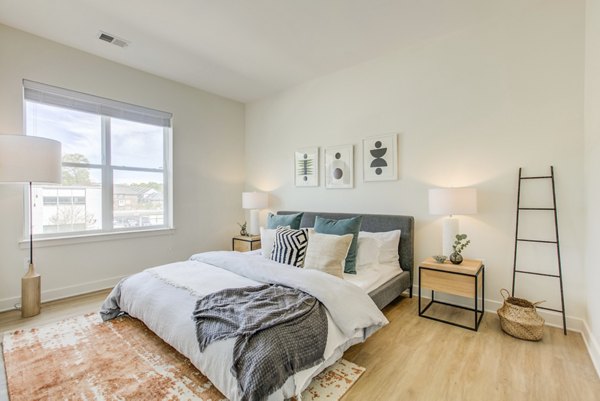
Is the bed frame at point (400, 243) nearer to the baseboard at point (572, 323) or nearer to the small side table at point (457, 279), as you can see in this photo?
the small side table at point (457, 279)

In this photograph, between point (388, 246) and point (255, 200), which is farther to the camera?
point (255, 200)

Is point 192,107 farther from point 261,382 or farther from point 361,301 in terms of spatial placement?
point 261,382

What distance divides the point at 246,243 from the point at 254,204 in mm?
622

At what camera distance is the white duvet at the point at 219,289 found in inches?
58.9

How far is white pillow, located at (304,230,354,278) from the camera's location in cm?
245

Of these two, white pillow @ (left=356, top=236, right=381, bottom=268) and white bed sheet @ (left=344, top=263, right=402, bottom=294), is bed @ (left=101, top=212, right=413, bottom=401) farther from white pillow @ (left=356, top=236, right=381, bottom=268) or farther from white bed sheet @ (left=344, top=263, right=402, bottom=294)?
white pillow @ (left=356, top=236, right=381, bottom=268)

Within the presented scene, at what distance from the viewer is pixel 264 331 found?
4.87 ft

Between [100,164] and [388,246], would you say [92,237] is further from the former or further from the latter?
[388,246]

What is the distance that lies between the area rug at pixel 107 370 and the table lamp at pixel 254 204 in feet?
7.61

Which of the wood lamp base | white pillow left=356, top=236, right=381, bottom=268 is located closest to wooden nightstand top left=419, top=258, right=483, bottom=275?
white pillow left=356, top=236, right=381, bottom=268

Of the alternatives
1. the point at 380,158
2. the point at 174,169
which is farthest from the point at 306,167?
the point at 174,169

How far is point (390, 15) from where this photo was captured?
2.59m

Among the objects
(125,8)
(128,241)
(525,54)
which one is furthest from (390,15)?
(128,241)

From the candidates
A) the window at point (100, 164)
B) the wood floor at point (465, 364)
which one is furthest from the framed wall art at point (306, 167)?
the wood floor at point (465, 364)
